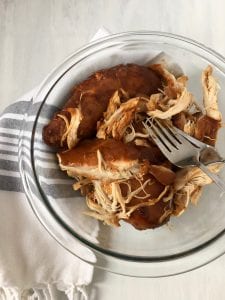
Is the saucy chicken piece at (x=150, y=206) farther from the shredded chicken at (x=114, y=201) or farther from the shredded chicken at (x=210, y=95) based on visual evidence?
the shredded chicken at (x=210, y=95)

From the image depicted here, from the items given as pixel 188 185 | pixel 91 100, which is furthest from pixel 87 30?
pixel 188 185

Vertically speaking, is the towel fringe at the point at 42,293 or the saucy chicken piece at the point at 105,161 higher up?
the saucy chicken piece at the point at 105,161

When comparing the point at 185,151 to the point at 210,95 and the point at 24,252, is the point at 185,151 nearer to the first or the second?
the point at 210,95

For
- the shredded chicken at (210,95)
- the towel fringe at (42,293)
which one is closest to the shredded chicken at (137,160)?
the shredded chicken at (210,95)

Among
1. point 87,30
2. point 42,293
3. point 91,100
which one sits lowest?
point 42,293

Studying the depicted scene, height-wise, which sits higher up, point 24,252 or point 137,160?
point 137,160
